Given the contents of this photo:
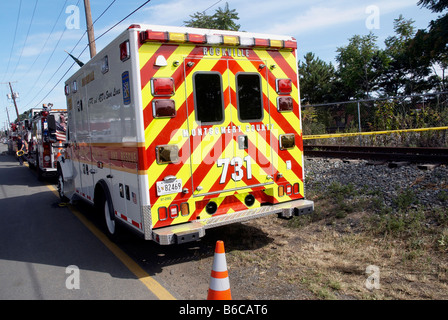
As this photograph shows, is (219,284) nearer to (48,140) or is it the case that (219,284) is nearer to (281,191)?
(281,191)

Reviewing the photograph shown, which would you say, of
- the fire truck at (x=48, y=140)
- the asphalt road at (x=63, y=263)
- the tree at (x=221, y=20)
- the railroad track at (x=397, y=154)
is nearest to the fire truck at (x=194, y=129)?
the asphalt road at (x=63, y=263)

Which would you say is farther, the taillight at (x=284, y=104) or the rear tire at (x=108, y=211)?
the rear tire at (x=108, y=211)

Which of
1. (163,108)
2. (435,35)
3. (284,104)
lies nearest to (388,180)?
(284,104)

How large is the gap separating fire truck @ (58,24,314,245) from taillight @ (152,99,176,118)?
12 millimetres

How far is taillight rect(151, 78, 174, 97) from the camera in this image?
4547 mm

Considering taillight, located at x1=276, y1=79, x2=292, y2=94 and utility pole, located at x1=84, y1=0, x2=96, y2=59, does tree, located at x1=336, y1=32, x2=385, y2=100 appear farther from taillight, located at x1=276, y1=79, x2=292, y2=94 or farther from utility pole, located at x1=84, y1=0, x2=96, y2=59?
taillight, located at x1=276, y1=79, x2=292, y2=94

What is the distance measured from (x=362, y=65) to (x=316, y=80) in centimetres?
523

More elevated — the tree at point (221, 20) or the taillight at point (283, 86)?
the tree at point (221, 20)

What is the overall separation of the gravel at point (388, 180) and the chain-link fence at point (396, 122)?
12.4 feet

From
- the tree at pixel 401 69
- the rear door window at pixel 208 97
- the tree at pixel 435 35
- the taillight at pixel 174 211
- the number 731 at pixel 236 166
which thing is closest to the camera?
the taillight at pixel 174 211

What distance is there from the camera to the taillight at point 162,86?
4.55 meters

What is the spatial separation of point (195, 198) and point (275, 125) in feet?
5.36

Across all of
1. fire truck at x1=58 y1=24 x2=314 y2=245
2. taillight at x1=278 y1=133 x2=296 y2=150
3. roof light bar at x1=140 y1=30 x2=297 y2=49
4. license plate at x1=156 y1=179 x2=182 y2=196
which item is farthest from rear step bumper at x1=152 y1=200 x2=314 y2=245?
roof light bar at x1=140 y1=30 x2=297 y2=49

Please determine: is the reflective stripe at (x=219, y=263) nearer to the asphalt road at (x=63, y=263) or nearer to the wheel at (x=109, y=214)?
the asphalt road at (x=63, y=263)
